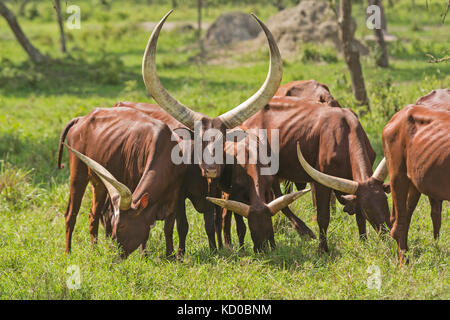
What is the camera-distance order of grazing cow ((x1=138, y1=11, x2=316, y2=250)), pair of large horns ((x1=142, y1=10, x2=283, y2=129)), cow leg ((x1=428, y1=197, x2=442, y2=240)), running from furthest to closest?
cow leg ((x1=428, y1=197, x2=442, y2=240))
pair of large horns ((x1=142, y1=10, x2=283, y2=129))
grazing cow ((x1=138, y1=11, x2=316, y2=250))

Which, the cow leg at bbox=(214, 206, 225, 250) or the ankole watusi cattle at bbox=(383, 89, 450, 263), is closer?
the ankole watusi cattle at bbox=(383, 89, 450, 263)

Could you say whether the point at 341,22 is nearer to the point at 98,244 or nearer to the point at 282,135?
the point at 282,135

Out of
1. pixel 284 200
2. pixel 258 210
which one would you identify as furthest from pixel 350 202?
pixel 258 210

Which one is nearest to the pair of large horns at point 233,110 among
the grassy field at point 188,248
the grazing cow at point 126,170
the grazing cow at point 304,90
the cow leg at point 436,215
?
the grazing cow at point 126,170

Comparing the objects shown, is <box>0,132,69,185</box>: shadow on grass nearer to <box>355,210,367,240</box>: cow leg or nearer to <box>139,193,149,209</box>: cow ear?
<box>139,193,149,209</box>: cow ear

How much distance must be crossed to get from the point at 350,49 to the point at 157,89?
18.0ft

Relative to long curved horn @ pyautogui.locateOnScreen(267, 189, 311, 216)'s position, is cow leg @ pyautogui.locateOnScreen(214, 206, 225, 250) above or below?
below

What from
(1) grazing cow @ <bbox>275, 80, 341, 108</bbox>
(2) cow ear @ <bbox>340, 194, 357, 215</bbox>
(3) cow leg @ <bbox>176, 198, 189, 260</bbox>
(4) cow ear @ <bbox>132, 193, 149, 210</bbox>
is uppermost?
(1) grazing cow @ <bbox>275, 80, 341, 108</bbox>

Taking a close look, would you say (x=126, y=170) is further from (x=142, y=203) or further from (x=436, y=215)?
(x=436, y=215)

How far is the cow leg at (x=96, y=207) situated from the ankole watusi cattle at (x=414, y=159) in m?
2.94

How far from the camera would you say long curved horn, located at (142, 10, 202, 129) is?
18.7 ft

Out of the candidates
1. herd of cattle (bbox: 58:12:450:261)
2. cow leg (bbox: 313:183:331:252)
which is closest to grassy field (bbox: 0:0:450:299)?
cow leg (bbox: 313:183:331:252)

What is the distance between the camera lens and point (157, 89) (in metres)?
5.82

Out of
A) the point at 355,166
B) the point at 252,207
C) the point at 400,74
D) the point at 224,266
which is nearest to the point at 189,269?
the point at 224,266
